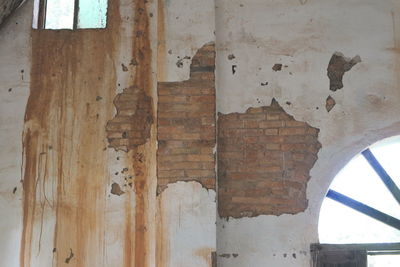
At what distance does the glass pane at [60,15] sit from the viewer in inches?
171

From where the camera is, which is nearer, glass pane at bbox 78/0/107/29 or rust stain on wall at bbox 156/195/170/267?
rust stain on wall at bbox 156/195/170/267

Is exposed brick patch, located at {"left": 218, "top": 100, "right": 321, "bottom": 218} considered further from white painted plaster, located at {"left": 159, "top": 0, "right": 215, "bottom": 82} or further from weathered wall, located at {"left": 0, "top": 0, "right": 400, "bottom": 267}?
white painted plaster, located at {"left": 159, "top": 0, "right": 215, "bottom": 82}

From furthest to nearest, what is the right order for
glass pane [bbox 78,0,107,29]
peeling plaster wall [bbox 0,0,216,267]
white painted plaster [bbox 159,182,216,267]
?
1. glass pane [bbox 78,0,107,29]
2. peeling plaster wall [bbox 0,0,216,267]
3. white painted plaster [bbox 159,182,216,267]

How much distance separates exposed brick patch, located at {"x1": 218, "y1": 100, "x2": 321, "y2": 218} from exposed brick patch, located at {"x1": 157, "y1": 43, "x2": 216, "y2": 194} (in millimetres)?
161

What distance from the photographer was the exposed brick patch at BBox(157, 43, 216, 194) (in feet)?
12.7

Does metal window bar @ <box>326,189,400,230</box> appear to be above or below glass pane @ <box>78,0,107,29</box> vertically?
below

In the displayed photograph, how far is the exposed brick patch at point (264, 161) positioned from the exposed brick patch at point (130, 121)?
2.04 ft

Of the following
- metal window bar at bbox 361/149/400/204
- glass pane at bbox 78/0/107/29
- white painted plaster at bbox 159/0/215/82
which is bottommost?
metal window bar at bbox 361/149/400/204

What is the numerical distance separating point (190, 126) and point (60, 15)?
161 cm

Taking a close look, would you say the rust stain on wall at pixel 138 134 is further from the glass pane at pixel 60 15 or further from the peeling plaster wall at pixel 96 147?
the glass pane at pixel 60 15

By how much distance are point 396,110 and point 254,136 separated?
46.7 inches

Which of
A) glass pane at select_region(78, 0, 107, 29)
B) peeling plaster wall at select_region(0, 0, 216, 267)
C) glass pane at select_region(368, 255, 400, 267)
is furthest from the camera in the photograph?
glass pane at select_region(78, 0, 107, 29)

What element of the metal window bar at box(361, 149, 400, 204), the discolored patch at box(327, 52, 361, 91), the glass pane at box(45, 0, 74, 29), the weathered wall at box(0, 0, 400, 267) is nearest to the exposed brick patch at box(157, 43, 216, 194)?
the weathered wall at box(0, 0, 400, 267)

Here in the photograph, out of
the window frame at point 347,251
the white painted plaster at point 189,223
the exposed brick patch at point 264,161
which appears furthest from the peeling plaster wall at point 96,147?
the window frame at point 347,251
